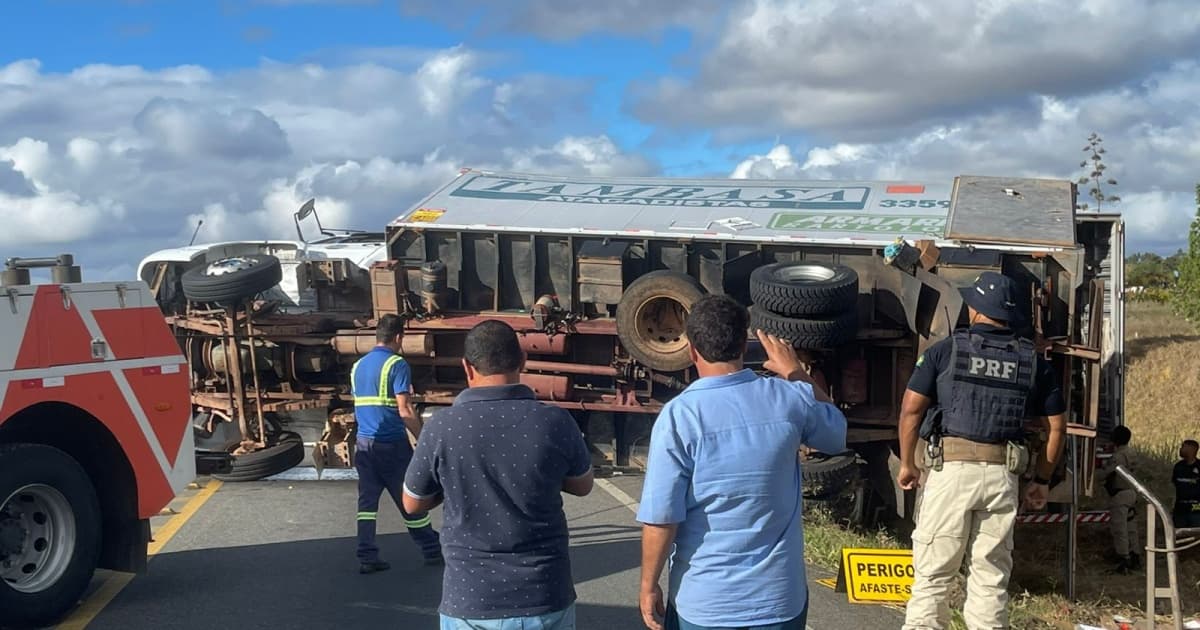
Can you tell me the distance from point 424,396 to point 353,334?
37.1 inches

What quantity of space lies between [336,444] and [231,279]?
6.36 ft

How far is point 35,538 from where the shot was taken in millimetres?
6000

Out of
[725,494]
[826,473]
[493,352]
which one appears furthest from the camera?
[826,473]

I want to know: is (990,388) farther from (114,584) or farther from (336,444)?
(336,444)

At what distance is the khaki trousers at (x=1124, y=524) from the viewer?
31.6ft

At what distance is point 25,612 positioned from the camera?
5762 mm

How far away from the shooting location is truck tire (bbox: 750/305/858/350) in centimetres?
826

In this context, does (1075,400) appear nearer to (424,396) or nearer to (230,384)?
(424,396)

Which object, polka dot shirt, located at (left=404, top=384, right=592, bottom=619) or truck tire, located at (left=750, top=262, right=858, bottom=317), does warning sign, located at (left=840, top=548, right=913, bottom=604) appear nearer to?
truck tire, located at (left=750, top=262, right=858, bottom=317)

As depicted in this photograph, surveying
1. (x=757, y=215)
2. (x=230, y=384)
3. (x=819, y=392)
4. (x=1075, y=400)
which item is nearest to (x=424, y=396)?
(x=230, y=384)

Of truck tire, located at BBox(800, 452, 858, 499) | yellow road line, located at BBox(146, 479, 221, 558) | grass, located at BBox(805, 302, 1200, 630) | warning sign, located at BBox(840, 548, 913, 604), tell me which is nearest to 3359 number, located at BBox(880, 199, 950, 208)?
truck tire, located at BBox(800, 452, 858, 499)

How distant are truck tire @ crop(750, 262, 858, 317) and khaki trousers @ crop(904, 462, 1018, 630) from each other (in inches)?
119

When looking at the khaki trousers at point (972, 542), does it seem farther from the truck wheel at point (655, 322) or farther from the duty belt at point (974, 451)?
the truck wheel at point (655, 322)

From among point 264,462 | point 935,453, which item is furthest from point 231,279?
point 935,453
